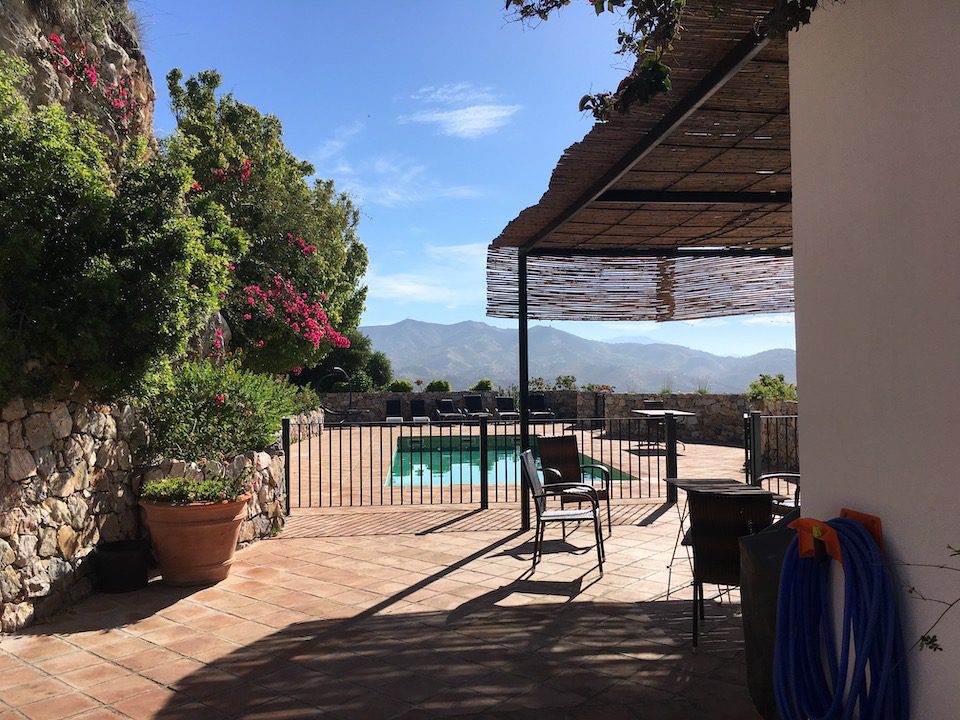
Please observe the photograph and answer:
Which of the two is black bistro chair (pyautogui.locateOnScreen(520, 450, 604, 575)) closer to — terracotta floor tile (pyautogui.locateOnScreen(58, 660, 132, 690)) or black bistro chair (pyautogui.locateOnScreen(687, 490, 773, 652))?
black bistro chair (pyautogui.locateOnScreen(687, 490, 773, 652))

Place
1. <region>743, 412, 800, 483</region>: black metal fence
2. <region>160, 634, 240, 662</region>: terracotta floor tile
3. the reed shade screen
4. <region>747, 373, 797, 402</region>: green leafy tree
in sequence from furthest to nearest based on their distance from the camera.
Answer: <region>747, 373, 797, 402</region>: green leafy tree
<region>743, 412, 800, 483</region>: black metal fence
the reed shade screen
<region>160, 634, 240, 662</region>: terracotta floor tile

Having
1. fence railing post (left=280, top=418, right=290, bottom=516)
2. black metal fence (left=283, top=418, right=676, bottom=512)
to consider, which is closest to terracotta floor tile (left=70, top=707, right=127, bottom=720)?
black metal fence (left=283, top=418, right=676, bottom=512)

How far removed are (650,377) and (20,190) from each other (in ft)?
499

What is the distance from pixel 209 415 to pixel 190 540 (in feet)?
4.17

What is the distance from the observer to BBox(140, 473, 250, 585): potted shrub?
15.2 feet

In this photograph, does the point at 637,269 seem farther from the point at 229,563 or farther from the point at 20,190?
the point at 20,190

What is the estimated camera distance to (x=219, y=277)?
5.28 meters

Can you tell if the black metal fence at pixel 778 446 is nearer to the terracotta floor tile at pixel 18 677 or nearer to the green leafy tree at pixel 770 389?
the green leafy tree at pixel 770 389

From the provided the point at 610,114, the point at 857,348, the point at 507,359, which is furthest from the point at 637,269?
the point at 507,359

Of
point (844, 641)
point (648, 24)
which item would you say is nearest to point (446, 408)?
point (648, 24)

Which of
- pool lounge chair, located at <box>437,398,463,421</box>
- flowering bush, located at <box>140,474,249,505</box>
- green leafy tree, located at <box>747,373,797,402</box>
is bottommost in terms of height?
flowering bush, located at <box>140,474,249,505</box>

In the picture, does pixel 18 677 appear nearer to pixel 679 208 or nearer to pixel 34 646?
pixel 34 646

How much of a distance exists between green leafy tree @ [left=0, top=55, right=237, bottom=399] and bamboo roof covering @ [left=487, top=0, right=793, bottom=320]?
2484 millimetres

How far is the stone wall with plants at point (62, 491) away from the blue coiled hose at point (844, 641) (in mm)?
3794
